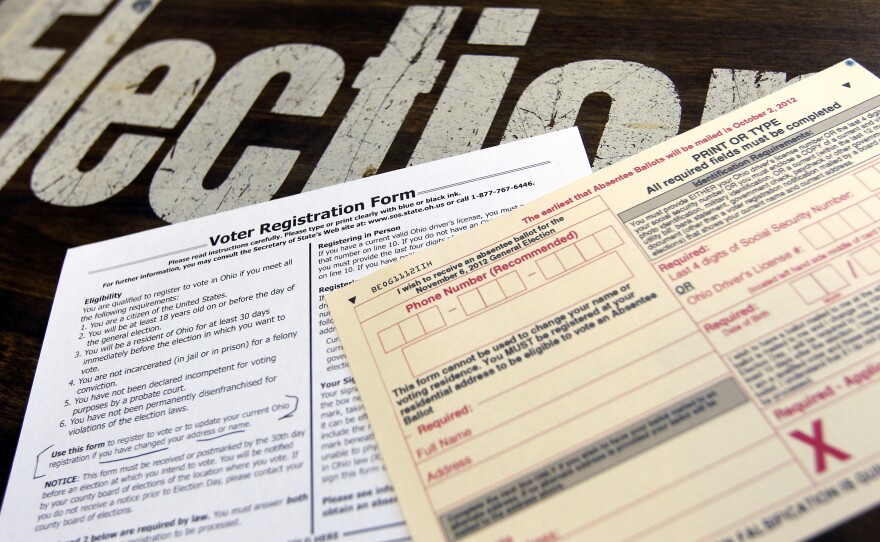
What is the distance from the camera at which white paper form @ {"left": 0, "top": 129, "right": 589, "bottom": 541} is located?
400mm

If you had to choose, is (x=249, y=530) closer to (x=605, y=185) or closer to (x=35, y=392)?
(x=35, y=392)

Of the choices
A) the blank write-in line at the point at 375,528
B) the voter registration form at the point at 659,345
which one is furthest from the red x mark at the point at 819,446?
the blank write-in line at the point at 375,528

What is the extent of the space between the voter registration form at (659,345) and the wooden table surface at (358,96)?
0.21 ft

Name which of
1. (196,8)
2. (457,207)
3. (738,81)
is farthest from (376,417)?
(196,8)

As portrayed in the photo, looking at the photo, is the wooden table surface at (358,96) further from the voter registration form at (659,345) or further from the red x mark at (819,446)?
the red x mark at (819,446)

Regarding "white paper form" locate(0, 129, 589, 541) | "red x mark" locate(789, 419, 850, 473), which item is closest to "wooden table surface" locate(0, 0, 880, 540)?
"white paper form" locate(0, 129, 589, 541)

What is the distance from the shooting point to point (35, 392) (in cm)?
48

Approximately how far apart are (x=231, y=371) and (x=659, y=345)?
0.28m

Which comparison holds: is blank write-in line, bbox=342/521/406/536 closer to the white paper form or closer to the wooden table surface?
the white paper form

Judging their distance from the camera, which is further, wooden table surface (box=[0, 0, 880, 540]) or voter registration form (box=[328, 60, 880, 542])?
wooden table surface (box=[0, 0, 880, 540])

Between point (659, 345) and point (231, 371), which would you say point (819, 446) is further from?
point (231, 371)

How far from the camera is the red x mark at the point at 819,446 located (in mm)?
337

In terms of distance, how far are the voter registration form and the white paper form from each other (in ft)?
0.09

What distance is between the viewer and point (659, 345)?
15.4 inches
